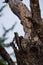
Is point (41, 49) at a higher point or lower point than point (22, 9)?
lower

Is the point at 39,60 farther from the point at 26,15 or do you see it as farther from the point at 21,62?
the point at 26,15

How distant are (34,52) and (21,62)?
5 centimetres

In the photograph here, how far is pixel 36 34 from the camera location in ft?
2.01

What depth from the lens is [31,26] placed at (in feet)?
2.06

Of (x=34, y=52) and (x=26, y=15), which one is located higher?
(x=26, y=15)

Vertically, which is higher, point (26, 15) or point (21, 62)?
point (26, 15)

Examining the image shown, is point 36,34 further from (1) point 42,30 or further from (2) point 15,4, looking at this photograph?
(2) point 15,4

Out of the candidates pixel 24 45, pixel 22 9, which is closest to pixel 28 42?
pixel 24 45

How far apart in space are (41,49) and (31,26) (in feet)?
0.27

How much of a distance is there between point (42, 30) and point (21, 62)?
0.38ft

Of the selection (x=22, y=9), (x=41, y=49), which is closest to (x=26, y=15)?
(x=22, y=9)

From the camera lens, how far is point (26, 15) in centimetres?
65

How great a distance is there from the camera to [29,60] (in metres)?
0.58

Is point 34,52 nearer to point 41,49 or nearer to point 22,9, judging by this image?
point 41,49
